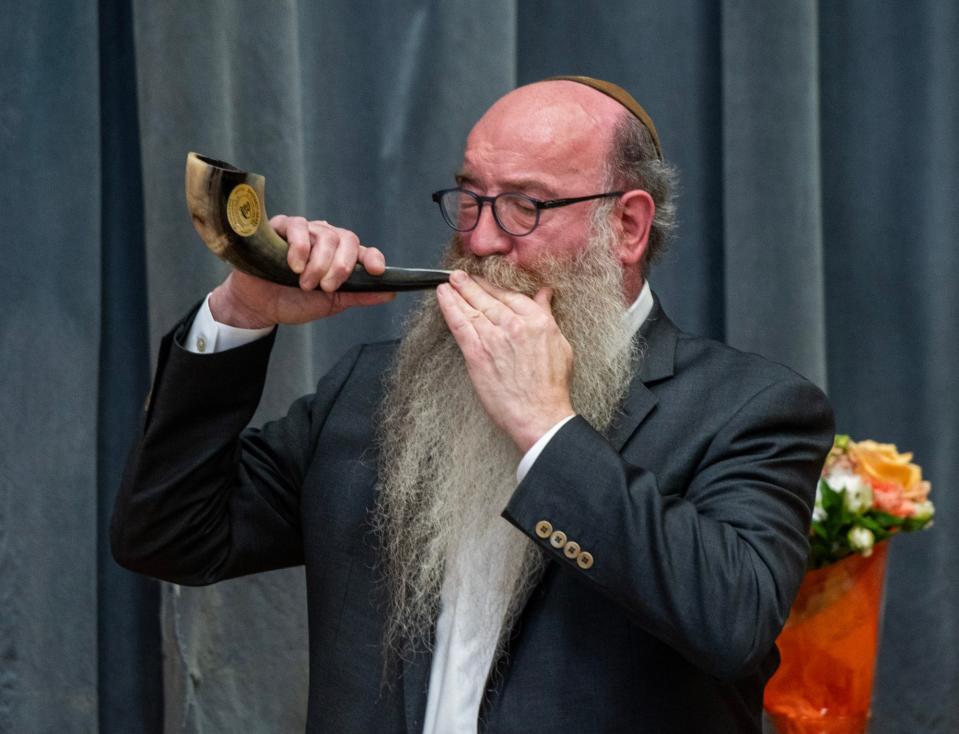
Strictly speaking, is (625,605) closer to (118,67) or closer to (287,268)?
(287,268)

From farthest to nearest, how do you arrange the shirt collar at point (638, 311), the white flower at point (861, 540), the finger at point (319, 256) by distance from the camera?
the white flower at point (861, 540), the shirt collar at point (638, 311), the finger at point (319, 256)

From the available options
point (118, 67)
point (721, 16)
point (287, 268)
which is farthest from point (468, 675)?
point (721, 16)

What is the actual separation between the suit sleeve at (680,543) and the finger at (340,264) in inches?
14.7

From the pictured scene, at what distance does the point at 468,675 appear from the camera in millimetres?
1564

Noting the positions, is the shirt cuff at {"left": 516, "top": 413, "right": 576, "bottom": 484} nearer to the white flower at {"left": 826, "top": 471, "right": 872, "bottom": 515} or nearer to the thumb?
the thumb

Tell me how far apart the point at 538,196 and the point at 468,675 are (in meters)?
0.67

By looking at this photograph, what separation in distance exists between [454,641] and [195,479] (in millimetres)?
414

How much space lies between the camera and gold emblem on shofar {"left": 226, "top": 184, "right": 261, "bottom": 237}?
57.1 inches

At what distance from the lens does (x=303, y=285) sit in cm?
159

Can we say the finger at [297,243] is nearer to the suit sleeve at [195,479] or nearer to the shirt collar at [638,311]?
the suit sleeve at [195,479]

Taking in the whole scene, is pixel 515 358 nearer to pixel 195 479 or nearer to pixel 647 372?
pixel 647 372

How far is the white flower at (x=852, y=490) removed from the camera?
2.15 metres

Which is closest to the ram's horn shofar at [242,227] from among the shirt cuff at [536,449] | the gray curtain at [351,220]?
the shirt cuff at [536,449]

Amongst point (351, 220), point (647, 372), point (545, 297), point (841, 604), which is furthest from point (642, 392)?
point (351, 220)
